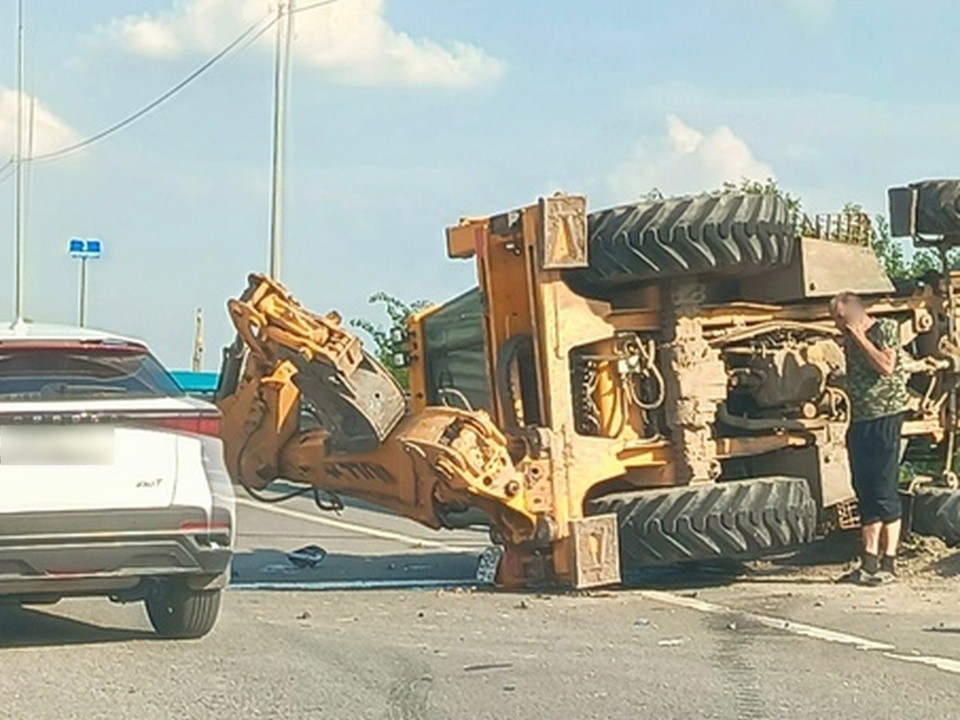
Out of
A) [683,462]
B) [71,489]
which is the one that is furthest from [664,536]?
[71,489]

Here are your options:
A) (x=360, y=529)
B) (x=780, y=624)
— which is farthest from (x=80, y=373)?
(x=360, y=529)

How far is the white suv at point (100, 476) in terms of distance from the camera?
7.79 m

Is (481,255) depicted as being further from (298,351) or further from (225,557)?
(225,557)

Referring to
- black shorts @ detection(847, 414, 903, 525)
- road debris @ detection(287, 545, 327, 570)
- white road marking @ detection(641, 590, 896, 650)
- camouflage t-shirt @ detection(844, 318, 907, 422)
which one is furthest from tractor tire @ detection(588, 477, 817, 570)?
road debris @ detection(287, 545, 327, 570)

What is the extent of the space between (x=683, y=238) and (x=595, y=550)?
178 centimetres

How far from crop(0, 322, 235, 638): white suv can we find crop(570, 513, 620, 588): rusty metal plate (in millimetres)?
2567

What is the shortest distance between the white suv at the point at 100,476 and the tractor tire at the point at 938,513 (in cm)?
479

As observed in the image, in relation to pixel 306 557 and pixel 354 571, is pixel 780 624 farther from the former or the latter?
pixel 306 557

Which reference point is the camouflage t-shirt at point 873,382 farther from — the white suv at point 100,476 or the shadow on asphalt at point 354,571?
the white suv at point 100,476

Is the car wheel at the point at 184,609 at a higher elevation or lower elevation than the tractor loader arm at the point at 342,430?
lower

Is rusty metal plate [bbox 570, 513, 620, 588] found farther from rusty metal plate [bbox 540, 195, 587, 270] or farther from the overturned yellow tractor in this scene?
rusty metal plate [bbox 540, 195, 587, 270]

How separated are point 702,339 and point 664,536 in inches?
48.8

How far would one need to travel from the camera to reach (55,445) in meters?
7.84

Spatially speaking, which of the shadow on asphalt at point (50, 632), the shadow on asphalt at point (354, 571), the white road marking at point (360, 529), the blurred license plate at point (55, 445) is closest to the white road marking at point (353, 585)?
the shadow on asphalt at point (354, 571)
